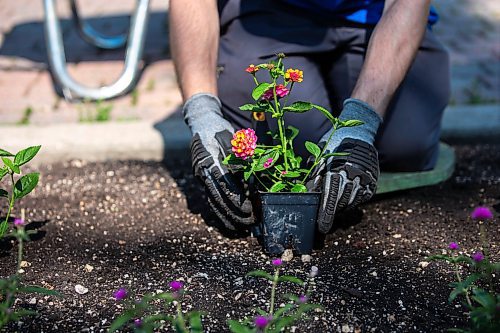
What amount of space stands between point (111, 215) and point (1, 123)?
1012 mm

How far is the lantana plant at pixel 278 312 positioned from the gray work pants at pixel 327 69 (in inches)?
25.8

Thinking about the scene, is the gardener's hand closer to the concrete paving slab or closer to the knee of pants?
the knee of pants

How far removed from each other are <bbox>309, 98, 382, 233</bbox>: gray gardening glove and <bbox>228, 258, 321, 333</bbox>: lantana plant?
164 mm

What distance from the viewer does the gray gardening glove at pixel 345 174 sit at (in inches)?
74.6

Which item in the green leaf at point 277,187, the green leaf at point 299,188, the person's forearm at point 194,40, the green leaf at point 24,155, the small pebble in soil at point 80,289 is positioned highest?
the person's forearm at point 194,40

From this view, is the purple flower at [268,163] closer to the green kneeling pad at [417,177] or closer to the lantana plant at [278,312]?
the lantana plant at [278,312]

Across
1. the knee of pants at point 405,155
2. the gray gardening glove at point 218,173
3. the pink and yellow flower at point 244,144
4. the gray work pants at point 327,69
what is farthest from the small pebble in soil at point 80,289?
the knee of pants at point 405,155

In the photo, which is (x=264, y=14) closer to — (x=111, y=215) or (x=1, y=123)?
(x=111, y=215)

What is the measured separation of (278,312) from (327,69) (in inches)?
52.1

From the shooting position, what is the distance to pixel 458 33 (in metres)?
4.07

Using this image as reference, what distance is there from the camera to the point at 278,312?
1425 mm

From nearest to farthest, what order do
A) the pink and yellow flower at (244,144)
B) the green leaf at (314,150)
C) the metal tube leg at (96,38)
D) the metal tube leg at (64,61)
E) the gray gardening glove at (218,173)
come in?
1. the pink and yellow flower at (244,144)
2. the green leaf at (314,150)
3. the gray gardening glove at (218,173)
4. the metal tube leg at (64,61)
5. the metal tube leg at (96,38)

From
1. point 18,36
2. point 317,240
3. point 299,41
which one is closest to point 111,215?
point 317,240

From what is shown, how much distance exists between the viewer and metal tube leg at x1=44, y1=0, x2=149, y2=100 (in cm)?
322
